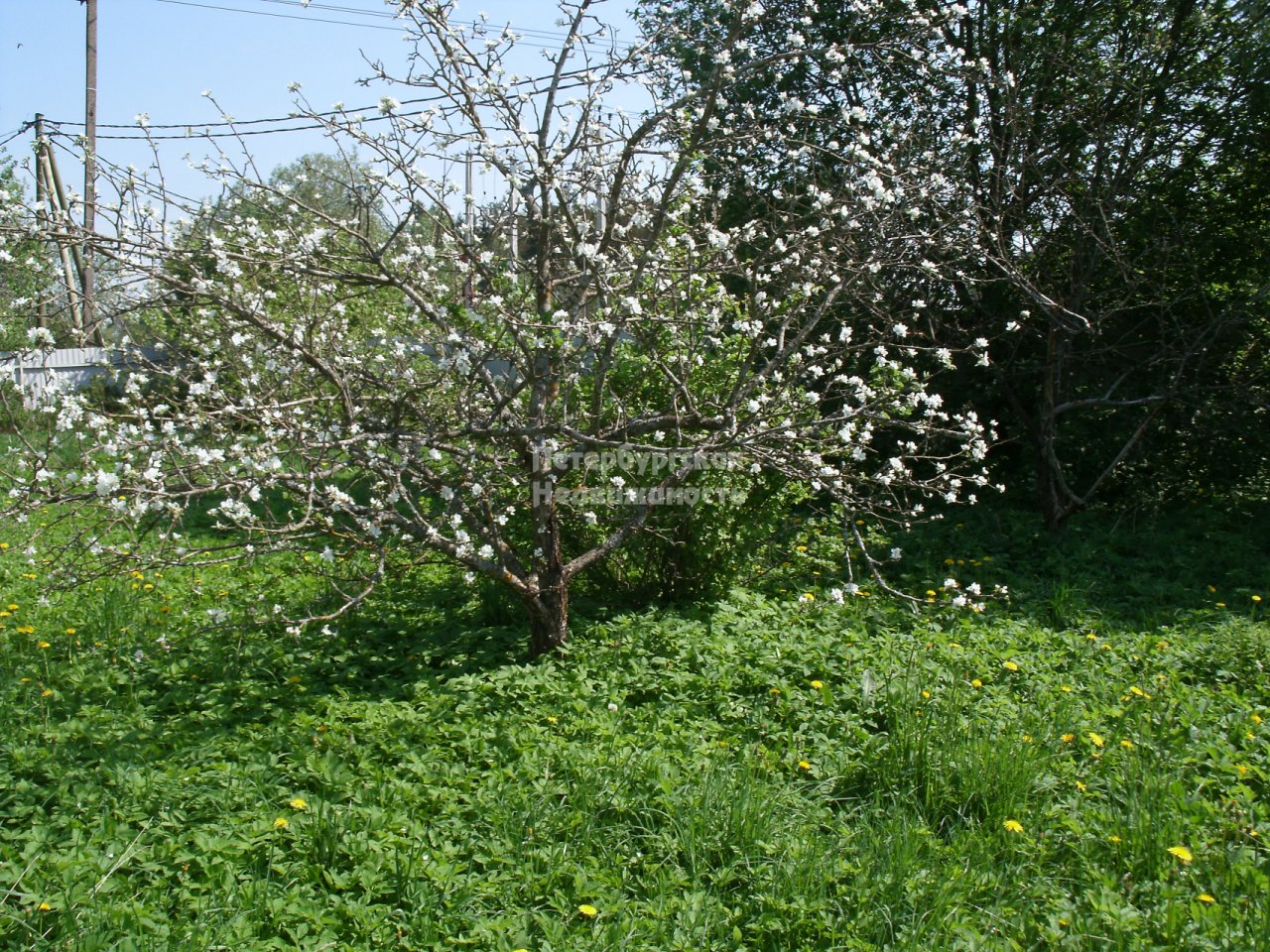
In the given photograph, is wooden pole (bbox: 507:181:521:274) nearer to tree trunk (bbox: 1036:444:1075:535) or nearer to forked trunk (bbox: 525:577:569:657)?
forked trunk (bbox: 525:577:569:657)

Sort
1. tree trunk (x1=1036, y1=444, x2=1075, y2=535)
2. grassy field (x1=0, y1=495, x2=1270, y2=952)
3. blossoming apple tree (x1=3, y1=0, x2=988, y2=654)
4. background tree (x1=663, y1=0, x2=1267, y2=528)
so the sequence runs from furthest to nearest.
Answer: tree trunk (x1=1036, y1=444, x2=1075, y2=535), background tree (x1=663, y1=0, x2=1267, y2=528), blossoming apple tree (x1=3, y1=0, x2=988, y2=654), grassy field (x1=0, y1=495, x2=1270, y2=952)

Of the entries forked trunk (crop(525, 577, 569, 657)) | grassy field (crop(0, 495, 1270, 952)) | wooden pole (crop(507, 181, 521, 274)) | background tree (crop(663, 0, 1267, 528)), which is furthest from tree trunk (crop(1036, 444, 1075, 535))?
wooden pole (crop(507, 181, 521, 274))

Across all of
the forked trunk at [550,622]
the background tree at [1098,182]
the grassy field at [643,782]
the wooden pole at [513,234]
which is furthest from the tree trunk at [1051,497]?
the wooden pole at [513,234]

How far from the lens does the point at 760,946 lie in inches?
99.7

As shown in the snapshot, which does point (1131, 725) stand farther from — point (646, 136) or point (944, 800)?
point (646, 136)

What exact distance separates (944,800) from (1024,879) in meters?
0.35

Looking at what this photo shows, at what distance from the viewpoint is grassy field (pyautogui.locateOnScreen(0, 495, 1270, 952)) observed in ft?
8.47

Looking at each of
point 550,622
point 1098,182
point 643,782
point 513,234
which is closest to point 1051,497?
point 1098,182

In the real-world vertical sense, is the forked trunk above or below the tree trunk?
below

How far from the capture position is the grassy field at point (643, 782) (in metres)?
2.58

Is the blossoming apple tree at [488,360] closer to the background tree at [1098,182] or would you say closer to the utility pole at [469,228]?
the utility pole at [469,228]

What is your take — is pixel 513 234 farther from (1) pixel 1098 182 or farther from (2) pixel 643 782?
(1) pixel 1098 182

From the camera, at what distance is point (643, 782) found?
318 centimetres

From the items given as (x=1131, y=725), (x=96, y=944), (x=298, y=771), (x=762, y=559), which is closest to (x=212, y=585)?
A: (x=298, y=771)
